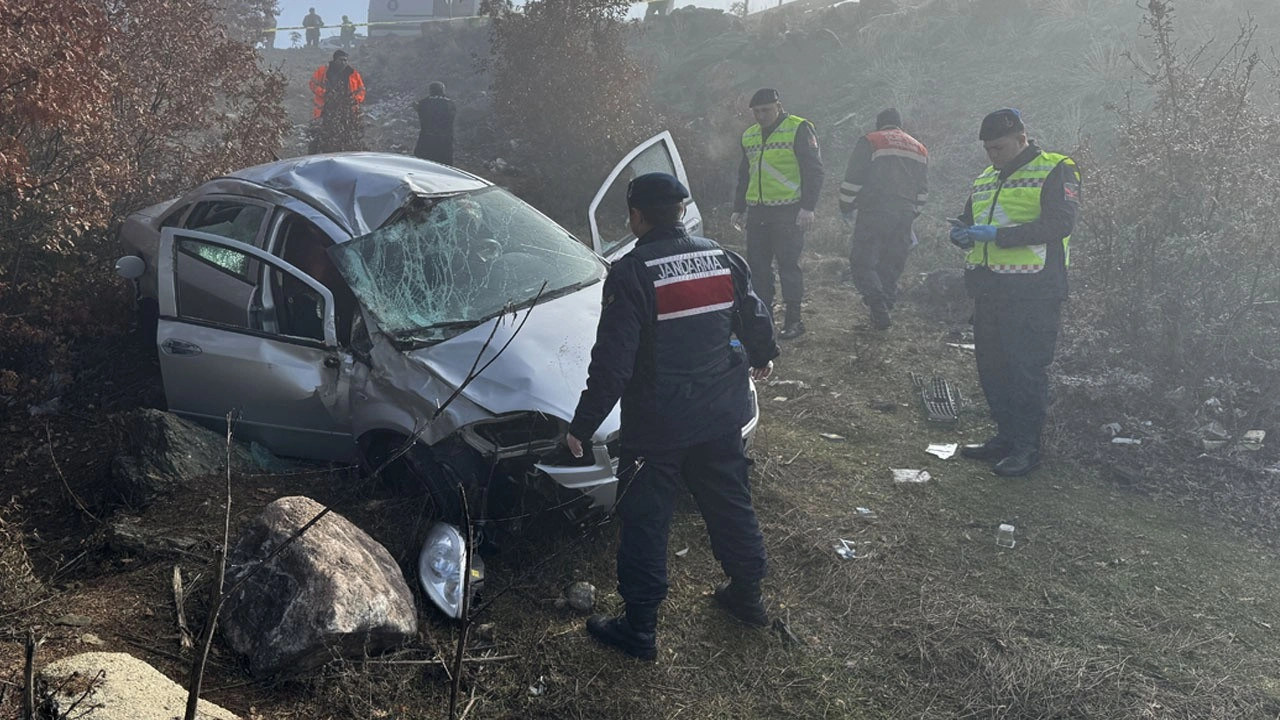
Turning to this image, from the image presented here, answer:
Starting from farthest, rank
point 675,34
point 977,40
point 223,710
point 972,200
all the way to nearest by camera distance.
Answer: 1. point 675,34
2. point 977,40
3. point 972,200
4. point 223,710

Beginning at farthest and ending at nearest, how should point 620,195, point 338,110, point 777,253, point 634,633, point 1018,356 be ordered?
point 338,110
point 777,253
point 620,195
point 1018,356
point 634,633

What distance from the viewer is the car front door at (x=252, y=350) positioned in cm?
415

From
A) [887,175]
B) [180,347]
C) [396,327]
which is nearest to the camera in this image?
[396,327]

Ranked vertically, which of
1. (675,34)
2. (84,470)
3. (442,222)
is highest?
(675,34)

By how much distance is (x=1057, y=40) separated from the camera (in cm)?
1325

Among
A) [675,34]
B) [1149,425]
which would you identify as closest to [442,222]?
[1149,425]

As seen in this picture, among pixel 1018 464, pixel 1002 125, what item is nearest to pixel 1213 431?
pixel 1018 464

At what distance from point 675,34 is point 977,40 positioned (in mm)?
6546

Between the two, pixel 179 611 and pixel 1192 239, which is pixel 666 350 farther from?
pixel 1192 239

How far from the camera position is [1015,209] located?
4.79 metres

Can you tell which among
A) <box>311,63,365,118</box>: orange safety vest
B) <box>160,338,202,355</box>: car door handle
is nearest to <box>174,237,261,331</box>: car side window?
<box>160,338,202,355</box>: car door handle

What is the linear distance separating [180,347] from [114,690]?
7.59 feet

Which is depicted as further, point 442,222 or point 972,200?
point 972,200

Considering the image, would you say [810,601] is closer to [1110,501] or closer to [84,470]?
[1110,501]
